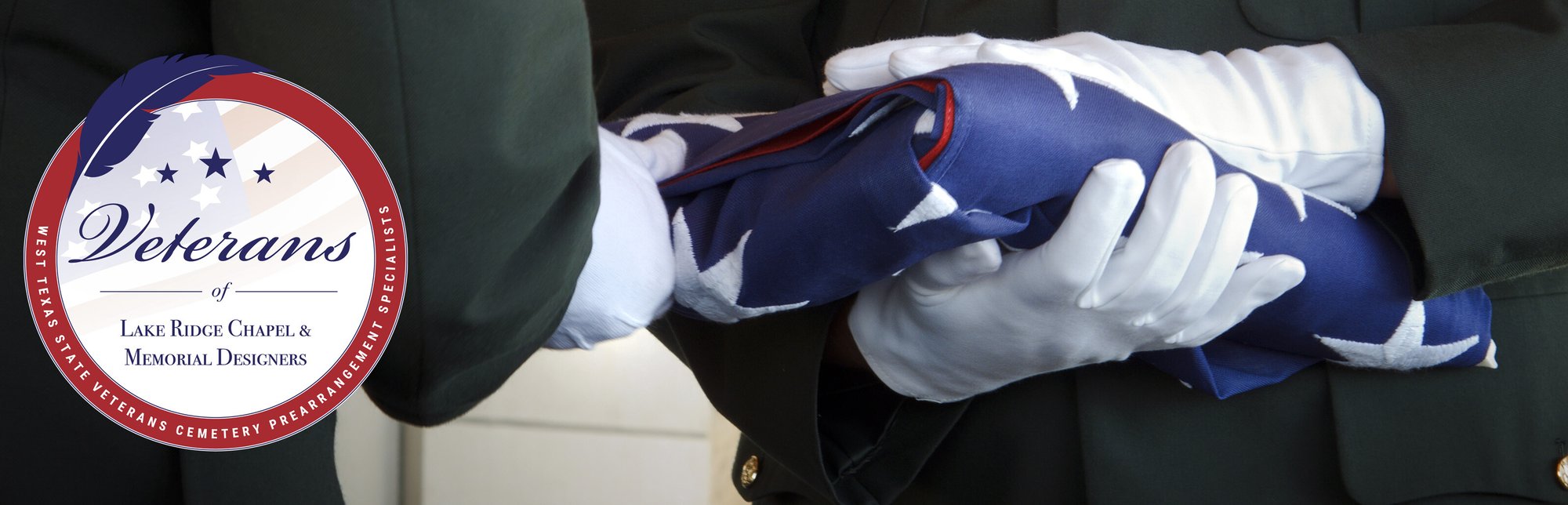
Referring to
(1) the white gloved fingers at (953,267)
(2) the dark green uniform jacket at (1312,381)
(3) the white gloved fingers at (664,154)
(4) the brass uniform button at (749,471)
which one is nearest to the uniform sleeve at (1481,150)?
(2) the dark green uniform jacket at (1312,381)

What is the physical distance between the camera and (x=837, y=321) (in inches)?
25.7

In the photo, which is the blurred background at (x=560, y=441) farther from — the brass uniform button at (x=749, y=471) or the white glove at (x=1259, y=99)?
the white glove at (x=1259, y=99)

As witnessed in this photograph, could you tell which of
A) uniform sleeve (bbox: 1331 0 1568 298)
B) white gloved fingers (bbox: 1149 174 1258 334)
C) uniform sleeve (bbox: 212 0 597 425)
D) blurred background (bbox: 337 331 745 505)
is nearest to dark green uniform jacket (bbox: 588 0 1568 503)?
uniform sleeve (bbox: 1331 0 1568 298)

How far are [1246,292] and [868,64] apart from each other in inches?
8.5

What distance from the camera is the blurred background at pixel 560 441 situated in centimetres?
218

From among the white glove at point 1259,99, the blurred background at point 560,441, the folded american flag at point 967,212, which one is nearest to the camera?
the folded american flag at point 967,212

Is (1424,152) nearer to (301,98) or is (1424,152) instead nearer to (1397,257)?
(1397,257)

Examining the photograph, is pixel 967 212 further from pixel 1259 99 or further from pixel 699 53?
pixel 699 53

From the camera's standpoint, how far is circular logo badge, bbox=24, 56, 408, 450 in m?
0.34

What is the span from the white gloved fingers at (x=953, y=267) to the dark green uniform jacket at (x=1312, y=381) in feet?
0.24

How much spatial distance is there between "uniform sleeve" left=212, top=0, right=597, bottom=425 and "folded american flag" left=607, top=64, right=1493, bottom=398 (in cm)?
11

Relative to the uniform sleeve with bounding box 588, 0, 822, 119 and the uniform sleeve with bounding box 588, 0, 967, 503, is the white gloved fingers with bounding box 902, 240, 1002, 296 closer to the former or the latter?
the uniform sleeve with bounding box 588, 0, 967, 503

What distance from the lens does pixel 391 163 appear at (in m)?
0.33

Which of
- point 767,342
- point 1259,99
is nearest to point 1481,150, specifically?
point 1259,99
